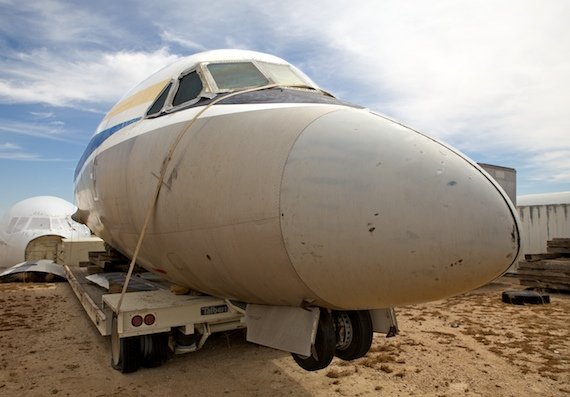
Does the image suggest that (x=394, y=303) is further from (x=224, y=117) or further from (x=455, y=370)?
(x=455, y=370)

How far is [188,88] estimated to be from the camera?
16.4 ft

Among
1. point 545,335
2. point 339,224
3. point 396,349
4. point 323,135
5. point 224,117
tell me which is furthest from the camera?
point 545,335

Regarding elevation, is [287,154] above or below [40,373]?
above

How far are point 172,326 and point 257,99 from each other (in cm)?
279

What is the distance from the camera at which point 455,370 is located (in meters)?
5.84

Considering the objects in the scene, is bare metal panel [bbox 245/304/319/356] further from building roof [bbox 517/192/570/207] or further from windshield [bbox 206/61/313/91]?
building roof [bbox 517/192/570/207]

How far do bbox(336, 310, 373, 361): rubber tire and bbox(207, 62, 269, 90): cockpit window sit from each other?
2.49 metres

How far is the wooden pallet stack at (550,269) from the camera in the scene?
43.2 feet

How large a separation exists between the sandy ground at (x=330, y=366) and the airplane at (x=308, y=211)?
126 cm

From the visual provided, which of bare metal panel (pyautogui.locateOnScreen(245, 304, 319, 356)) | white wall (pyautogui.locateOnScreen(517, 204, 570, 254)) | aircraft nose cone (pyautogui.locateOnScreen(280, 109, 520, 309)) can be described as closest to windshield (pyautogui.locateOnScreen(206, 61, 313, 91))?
aircraft nose cone (pyautogui.locateOnScreen(280, 109, 520, 309))

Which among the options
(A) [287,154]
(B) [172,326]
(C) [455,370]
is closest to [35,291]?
(B) [172,326]

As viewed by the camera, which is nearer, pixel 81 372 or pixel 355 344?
pixel 355 344

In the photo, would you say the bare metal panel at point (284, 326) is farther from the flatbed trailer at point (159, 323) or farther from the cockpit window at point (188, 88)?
the cockpit window at point (188, 88)

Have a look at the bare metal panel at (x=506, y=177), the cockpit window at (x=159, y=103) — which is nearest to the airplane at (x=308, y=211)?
the cockpit window at (x=159, y=103)
